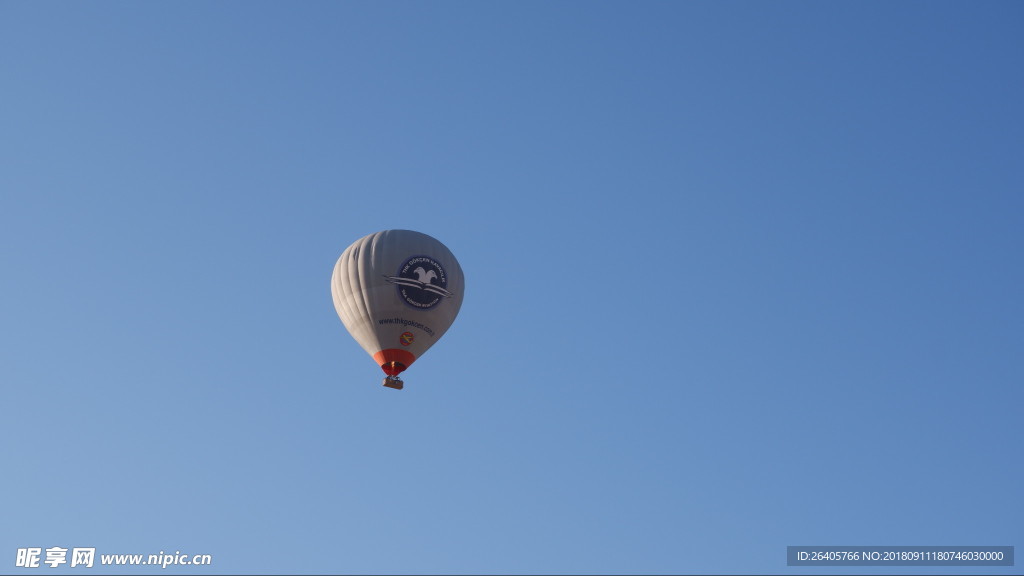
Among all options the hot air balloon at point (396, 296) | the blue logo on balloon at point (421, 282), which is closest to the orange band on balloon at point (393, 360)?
the hot air balloon at point (396, 296)

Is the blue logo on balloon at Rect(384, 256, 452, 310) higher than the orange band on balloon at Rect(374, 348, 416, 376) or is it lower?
higher

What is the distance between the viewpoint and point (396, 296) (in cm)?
5550

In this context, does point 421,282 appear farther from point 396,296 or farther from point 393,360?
point 393,360

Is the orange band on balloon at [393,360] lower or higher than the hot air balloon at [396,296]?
lower

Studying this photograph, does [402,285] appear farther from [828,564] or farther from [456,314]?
[828,564]

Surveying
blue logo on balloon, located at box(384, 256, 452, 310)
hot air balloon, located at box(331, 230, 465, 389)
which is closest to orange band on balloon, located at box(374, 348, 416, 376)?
hot air balloon, located at box(331, 230, 465, 389)

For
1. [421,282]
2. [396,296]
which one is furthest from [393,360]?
[421,282]

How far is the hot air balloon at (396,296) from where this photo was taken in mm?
55594

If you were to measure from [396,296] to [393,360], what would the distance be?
84.4 inches

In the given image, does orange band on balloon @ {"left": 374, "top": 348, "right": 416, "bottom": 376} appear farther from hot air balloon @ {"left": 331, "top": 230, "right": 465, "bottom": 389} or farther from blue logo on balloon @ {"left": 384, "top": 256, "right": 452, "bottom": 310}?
blue logo on balloon @ {"left": 384, "top": 256, "right": 452, "bottom": 310}

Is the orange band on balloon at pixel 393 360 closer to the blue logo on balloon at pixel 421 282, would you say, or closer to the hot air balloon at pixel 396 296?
the hot air balloon at pixel 396 296

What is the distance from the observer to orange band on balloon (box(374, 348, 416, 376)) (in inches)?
2201

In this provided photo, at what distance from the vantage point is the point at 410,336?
55.8m

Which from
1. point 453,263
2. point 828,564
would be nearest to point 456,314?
point 453,263
